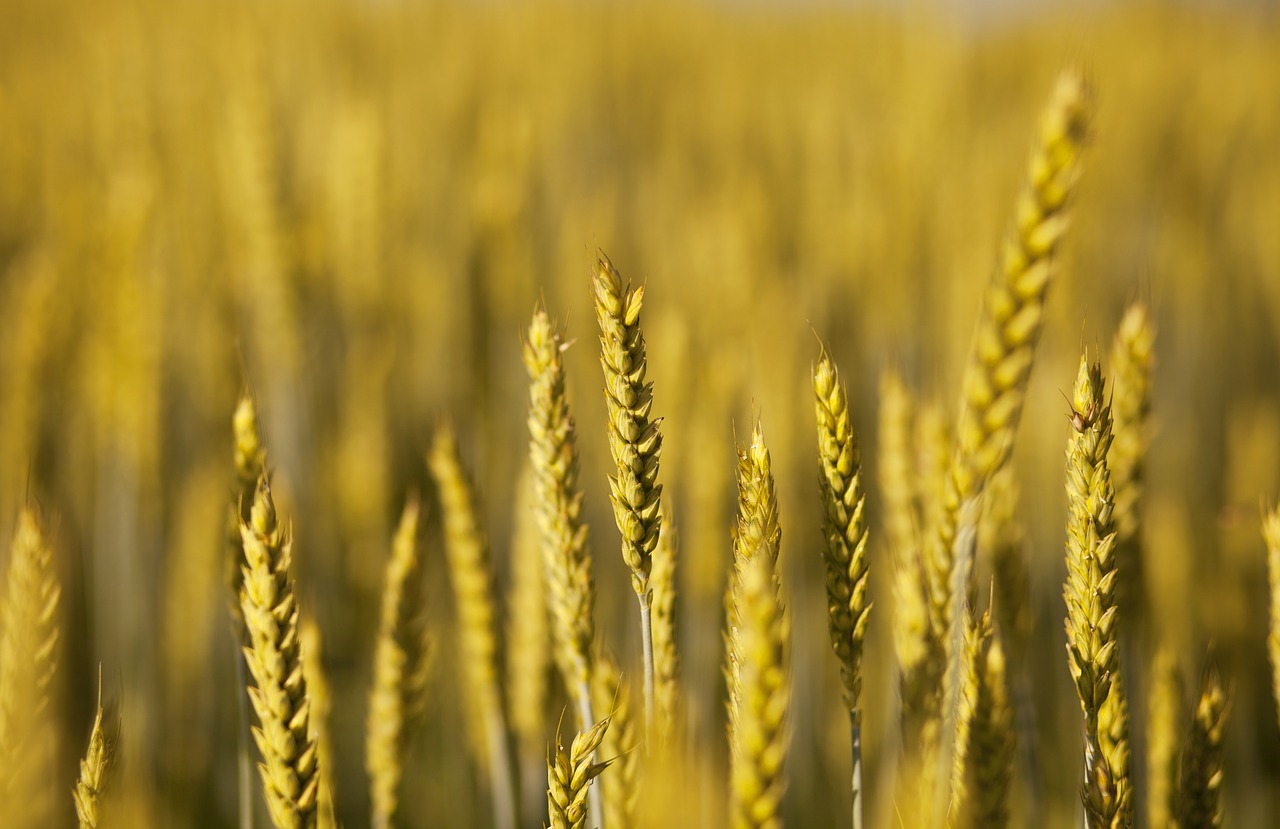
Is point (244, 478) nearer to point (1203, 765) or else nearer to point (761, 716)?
point (761, 716)

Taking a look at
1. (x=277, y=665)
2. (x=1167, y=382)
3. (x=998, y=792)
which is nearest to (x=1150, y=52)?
(x=1167, y=382)

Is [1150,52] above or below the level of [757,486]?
above

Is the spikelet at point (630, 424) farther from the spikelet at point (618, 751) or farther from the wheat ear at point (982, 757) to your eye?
the wheat ear at point (982, 757)

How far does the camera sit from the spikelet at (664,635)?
523 mm

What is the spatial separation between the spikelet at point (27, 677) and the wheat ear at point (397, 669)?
0.73 ft

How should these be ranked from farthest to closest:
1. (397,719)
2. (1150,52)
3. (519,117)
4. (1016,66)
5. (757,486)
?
(1016,66) < (1150,52) < (519,117) < (397,719) < (757,486)

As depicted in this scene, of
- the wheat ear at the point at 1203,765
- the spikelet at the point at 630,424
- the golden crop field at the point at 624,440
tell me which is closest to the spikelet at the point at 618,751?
the golden crop field at the point at 624,440

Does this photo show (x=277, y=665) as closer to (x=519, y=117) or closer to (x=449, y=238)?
(x=519, y=117)

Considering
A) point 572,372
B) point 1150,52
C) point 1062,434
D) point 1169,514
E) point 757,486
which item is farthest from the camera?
point 1150,52

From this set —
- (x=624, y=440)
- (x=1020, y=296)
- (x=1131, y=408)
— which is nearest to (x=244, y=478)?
(x=624, y=440)

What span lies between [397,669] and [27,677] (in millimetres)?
258

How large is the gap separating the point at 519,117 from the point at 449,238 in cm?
78

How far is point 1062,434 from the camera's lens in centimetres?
125

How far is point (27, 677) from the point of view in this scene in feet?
1.59
